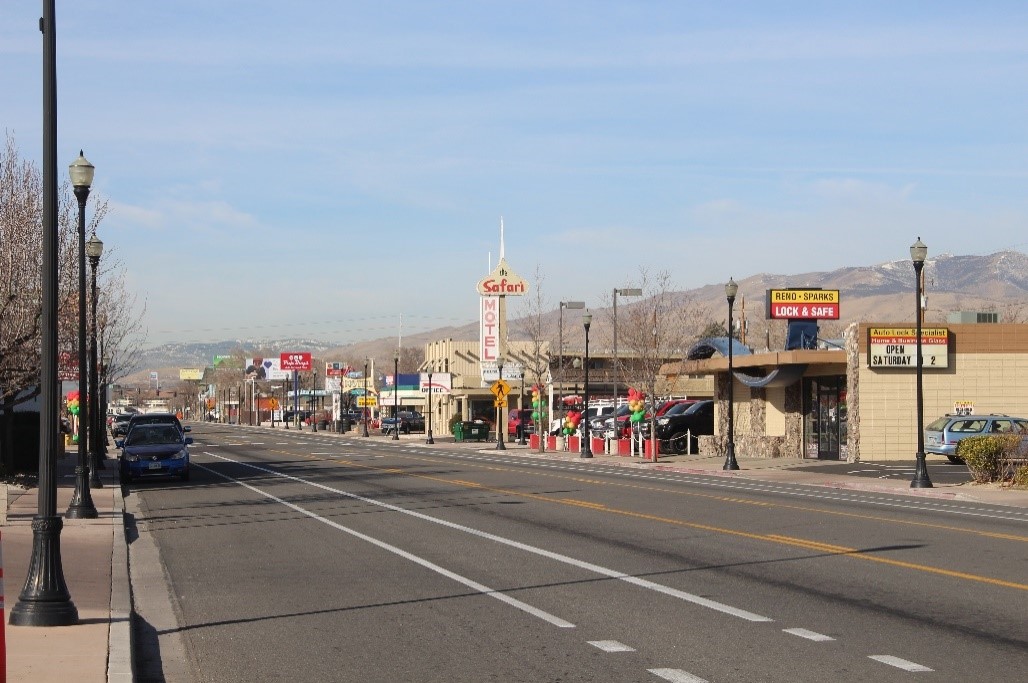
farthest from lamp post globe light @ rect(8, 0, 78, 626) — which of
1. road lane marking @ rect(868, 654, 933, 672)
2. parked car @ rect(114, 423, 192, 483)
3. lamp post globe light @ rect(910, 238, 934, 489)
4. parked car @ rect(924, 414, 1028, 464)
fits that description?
parked car @ rect(924, 414, 1028, 464)

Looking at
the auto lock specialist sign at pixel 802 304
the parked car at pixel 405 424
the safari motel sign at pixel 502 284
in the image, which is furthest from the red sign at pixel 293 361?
the auto lock specialist sign at pixel 802 304

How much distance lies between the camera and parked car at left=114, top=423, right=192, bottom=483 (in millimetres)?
35969

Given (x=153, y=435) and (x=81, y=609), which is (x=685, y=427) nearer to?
(x=153, y=435)

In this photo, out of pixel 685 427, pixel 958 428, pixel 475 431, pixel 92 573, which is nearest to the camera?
pixel 92 573

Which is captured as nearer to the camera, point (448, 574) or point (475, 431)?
point (448, 574)

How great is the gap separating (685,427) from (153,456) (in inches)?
1092

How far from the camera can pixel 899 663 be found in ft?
32.2

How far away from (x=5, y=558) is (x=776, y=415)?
37808mm

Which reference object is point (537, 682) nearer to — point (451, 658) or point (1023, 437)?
point (451, 658)

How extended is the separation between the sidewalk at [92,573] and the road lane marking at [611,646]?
3668 millimetres

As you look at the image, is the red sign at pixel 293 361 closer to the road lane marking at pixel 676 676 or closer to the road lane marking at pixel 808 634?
the road lane marking at pixel 808 634

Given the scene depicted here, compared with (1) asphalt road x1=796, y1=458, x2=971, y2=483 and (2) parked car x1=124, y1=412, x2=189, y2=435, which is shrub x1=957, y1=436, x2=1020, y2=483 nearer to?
(1) asphalt road x1=796, y1=458, x2=971, y2=483

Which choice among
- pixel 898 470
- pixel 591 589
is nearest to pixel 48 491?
pixel 591 589

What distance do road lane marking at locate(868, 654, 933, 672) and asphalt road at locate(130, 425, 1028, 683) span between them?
4 cm
